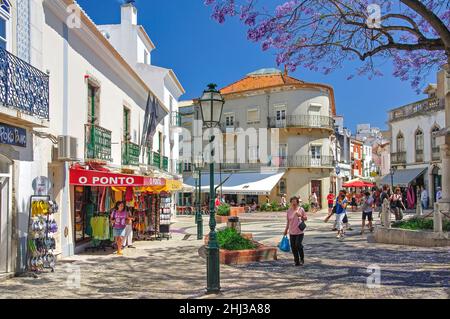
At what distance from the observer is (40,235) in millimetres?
9695

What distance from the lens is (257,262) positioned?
11266 millimetres

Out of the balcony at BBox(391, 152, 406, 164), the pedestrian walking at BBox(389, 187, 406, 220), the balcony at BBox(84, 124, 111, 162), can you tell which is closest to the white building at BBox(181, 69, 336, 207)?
the balcony at BBox(391, 152, 406, 164)

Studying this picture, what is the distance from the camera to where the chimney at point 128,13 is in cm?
2617

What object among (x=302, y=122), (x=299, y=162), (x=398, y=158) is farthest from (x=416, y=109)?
(x=299, y=162)

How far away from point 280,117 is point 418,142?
10927mm

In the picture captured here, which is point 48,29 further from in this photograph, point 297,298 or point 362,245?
point 362,245

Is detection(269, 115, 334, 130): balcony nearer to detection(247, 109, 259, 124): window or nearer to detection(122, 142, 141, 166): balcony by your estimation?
detection(247, 109, 259, 124): window

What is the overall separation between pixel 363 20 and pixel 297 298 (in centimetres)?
787

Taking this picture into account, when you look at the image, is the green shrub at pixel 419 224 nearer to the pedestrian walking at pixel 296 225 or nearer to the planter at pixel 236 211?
the pedestrian walking at pixel 296 225

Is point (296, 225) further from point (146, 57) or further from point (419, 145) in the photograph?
point (419, 145)

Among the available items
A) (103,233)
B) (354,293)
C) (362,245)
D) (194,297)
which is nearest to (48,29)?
(103,233)

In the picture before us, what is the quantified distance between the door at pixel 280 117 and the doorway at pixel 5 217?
107ft

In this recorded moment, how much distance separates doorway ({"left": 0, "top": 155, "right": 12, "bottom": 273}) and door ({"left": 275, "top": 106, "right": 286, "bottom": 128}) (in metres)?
32.6

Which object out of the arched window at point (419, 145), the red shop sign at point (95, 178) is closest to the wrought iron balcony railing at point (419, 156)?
the arched window at point (419, 145)
